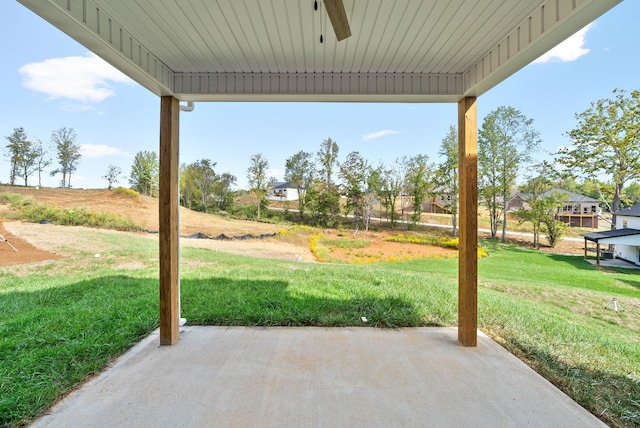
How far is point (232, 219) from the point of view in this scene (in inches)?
212

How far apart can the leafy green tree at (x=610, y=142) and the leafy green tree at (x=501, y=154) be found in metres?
1.14

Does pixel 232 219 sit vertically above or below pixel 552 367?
above

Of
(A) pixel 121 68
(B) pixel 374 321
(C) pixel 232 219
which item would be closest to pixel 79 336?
(A) pixel 121 68

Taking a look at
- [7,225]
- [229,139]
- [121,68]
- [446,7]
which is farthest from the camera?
[229,139]

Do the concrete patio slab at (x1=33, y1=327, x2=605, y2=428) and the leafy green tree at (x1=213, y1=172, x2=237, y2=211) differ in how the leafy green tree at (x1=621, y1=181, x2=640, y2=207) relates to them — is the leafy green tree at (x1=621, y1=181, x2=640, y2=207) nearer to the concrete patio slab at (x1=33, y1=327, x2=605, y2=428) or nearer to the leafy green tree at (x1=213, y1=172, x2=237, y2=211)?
the concrete patio slab at (x1=33, y1=327, x2=605, y2=428)

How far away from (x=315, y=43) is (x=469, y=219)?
72.0 inches

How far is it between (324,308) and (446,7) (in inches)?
109

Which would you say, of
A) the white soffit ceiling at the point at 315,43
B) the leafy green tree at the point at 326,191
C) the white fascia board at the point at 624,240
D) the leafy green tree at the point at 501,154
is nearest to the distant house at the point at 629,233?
the white fascia board at the point at 624,240

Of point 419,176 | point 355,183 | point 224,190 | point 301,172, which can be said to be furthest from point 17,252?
point 419,176

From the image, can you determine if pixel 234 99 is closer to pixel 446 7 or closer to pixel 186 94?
pixel 186 94

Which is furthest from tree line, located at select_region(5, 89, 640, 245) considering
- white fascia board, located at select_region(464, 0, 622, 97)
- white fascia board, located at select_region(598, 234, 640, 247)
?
white fascia board, located at select_region(464, 0, 622, 97)

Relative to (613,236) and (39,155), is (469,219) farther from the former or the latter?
(39,155)

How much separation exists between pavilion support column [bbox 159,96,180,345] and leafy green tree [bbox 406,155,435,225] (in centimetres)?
410

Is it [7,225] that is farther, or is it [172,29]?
[7,225]
